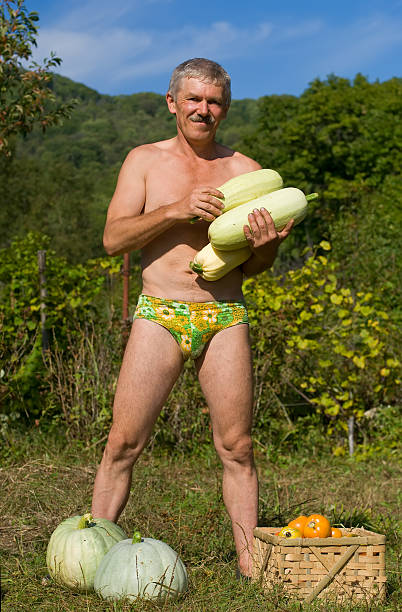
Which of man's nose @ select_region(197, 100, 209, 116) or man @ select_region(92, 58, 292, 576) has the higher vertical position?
man's nose @ select_region(197, 100, 209, 116)

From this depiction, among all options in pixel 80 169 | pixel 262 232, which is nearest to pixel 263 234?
pixel 262 232

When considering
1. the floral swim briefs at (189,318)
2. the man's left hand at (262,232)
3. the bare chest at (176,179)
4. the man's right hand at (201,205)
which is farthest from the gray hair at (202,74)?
the floral swim briefs at (189,318)

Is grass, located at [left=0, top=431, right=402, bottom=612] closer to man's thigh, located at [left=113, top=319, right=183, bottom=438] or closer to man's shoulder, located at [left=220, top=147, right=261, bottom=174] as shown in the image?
man's thigh, located at [left=113, top=319, right=183, bottom=438]

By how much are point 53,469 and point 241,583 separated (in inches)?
90.2

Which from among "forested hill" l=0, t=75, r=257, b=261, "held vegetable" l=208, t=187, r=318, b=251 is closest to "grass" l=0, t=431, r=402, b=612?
"held vegetable" l=208, t=187, r=318, b=251

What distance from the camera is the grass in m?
2.74

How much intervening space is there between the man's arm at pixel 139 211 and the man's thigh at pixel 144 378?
372 millimetres

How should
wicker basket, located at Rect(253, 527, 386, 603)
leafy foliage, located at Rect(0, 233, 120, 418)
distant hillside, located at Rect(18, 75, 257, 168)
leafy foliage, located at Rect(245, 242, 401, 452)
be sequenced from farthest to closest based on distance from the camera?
distant hillside, located at Rect(18, 75, 257, 168)
leafy foliage, located at Rect(245, 242, 401, 452)
leafy foliage, located at Rect(0, 233, 120, 418)
wicker basket, located at Rect(253, 527, 386, 603)

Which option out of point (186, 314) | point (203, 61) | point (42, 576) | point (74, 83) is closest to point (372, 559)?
point (186, 314)

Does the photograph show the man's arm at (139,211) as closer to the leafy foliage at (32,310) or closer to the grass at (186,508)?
the grass at (186,508)

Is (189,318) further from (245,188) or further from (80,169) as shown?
(80,169)

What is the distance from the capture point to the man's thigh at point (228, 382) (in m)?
2.97

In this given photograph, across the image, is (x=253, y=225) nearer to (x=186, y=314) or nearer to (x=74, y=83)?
(x=186, y=314)

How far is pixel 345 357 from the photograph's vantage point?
6.12 metres
